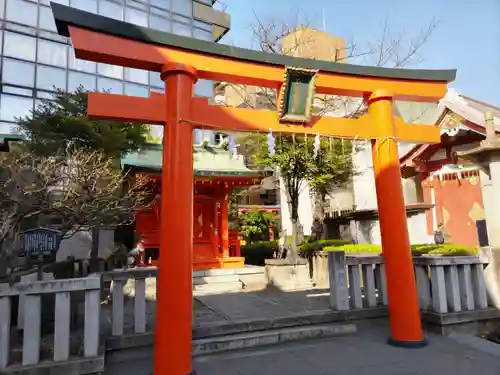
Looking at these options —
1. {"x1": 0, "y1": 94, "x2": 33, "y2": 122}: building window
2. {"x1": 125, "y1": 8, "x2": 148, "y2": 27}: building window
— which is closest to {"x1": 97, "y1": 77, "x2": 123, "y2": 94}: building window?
{"x1": 0, "y1": 94, "x2": 33, "y2": 122}: building window

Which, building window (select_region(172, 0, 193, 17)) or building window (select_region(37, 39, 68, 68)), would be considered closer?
building window (select_region(37, 39, 68, 68))

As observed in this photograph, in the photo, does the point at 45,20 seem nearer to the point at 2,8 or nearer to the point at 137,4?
the point at 2,8

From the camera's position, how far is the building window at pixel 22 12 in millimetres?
17844

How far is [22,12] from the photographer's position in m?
18.2

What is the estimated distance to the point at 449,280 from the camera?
580 centimetres

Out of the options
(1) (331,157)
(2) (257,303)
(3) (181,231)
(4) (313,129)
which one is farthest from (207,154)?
(3) (181,231)

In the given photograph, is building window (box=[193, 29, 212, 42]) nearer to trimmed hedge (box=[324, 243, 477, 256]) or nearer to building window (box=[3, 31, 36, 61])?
building window (box=[3, 31, 36, 61])

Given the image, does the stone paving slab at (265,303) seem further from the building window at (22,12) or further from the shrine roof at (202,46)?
the building window at (22,12)

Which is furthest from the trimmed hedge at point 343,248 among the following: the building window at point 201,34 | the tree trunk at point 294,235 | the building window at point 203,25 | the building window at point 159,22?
the building window at point 203,25

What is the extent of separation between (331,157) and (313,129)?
7.19 m

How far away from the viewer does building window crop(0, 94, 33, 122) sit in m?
16.8

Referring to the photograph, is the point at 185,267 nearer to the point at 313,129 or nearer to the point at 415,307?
the point at 313,129

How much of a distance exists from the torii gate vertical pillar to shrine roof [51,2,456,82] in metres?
0.55

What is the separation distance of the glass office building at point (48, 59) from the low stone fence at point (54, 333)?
48.6 ft
